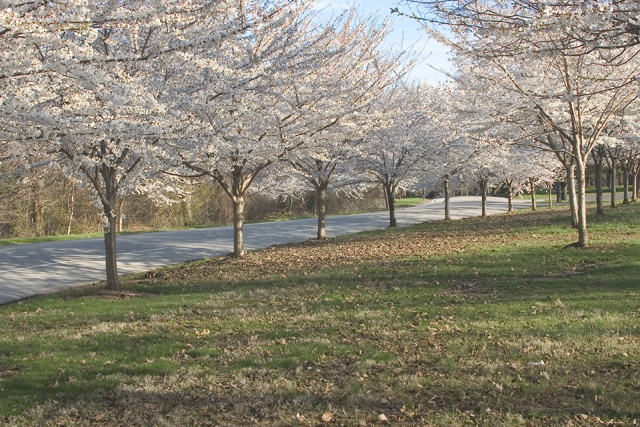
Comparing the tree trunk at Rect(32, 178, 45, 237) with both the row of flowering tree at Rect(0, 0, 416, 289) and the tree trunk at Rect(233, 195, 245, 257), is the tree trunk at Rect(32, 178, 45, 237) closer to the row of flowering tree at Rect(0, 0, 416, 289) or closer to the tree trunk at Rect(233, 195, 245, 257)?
the row of flowering tree at Rect(0, 0, 416, 289)

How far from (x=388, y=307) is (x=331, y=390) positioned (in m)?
2.99

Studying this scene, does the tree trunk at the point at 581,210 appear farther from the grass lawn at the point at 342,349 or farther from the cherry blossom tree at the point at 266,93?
the cherry blossom tree at the point at 266,93

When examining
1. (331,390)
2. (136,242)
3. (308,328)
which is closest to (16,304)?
(308,328)

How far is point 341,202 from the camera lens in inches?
1687

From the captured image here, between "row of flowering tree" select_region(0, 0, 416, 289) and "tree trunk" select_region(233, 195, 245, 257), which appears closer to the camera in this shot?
"row of flowering tree" select_region(0, 0, 416, 289)

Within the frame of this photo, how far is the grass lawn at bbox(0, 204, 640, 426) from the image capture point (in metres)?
4.09

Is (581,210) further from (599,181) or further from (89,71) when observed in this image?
(89,71)

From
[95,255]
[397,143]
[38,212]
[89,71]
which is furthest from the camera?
[38,212]


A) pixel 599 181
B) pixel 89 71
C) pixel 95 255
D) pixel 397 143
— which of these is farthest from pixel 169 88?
pixel 599 181

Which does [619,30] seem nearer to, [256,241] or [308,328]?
[308,328]

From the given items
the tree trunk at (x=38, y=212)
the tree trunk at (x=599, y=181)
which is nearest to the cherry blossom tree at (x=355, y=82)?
the tree trunk at (x=599, y=181)

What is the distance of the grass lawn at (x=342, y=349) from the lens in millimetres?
4094

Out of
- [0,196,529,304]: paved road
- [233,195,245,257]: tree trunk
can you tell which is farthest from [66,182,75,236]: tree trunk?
[233,195,245,257]: tree trunk

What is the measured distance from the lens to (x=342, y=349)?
549 centimetres
